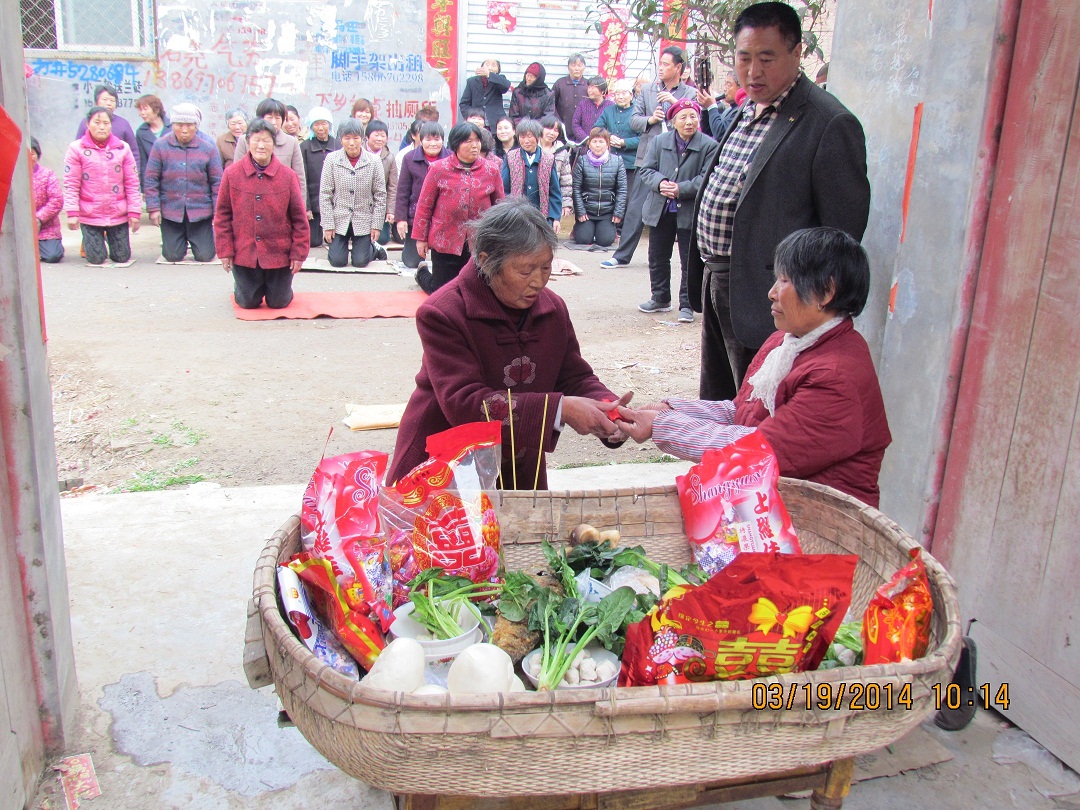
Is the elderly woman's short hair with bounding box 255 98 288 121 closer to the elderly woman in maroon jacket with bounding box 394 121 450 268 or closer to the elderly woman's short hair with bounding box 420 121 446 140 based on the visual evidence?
the elderly woman in maroon jacket with bounding box 394 121 450 268

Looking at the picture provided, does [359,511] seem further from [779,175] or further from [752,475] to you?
[779,175]

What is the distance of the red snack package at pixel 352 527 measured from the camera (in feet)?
6.59

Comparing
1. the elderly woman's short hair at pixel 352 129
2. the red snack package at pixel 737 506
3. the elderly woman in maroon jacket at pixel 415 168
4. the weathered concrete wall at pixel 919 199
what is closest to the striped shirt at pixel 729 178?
the weathered concrete wall at pixel 919 199

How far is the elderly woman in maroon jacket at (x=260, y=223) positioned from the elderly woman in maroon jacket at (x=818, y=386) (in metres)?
6.15

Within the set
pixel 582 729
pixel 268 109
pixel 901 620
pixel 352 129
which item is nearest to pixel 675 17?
pixel 901 620

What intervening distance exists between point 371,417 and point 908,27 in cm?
350

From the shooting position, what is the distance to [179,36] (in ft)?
45.3

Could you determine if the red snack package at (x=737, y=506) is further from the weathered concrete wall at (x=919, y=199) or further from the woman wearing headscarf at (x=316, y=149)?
the woman wearing headscarf at (x=316, y=149)

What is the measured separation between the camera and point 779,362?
101 inches

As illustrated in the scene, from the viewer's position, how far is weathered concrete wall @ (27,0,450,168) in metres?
13.4

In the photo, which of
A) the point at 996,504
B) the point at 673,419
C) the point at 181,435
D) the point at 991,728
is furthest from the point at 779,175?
the point at 181,435

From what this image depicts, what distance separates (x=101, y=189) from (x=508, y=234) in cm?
848

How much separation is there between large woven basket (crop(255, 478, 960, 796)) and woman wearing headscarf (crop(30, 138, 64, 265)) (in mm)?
9284

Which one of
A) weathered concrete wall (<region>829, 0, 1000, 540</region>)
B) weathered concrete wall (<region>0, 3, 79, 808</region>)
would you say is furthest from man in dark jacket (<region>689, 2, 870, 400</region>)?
weathered concrete wall (<region>0, 3, 79, 808</region>)
